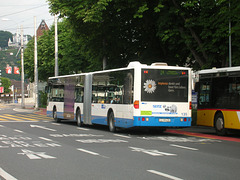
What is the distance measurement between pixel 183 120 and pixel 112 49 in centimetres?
1617

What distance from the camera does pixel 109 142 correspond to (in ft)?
51.7

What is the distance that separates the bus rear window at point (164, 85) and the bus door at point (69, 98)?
27.9 feet

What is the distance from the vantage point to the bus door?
26.7 metres

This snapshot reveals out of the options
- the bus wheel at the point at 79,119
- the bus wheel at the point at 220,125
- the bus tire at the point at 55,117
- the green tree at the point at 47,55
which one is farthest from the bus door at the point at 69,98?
the green tree at the point at 47,55

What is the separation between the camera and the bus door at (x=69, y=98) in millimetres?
26734

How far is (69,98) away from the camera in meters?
27.3

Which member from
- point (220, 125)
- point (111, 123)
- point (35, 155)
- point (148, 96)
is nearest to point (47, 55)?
point (111, 123)

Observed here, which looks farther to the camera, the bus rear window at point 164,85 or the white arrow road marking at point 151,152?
the bus rear window at point 164,85

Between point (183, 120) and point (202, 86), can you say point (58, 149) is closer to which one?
point (183, 120)

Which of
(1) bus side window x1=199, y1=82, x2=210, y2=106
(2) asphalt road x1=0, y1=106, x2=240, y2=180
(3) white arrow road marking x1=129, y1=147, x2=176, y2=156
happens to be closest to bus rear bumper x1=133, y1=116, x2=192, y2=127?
(1) bus side window x1=199, y1=82, x2=210, y2=106

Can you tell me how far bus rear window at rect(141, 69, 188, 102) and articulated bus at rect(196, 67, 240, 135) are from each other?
144 centimetres

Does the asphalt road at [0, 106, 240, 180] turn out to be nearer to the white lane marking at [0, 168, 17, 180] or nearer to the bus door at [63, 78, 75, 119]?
the white lane marking at [0, 168, 17, 180]

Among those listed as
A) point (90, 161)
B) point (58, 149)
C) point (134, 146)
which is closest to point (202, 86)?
point (134, 146)

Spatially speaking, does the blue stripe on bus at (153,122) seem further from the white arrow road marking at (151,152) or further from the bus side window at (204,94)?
the white arrow road marking at (151,152)
